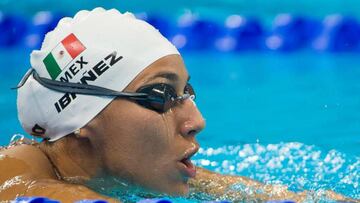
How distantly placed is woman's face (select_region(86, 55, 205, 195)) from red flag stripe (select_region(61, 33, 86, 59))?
0.19m

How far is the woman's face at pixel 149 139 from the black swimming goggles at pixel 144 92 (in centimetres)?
1

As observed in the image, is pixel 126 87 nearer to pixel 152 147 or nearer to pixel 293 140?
pixel 152 147

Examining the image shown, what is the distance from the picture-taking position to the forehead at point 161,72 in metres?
2.23

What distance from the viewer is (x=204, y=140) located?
4082 mm

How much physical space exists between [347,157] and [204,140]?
80 cm

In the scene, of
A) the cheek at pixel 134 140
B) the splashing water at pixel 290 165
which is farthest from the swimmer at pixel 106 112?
the splashing water at pixel 290 165

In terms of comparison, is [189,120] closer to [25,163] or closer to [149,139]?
[149,139]

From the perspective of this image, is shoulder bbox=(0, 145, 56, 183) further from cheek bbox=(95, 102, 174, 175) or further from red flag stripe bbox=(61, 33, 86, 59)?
red flag stripe bbox=(61, 33, 86, 59)

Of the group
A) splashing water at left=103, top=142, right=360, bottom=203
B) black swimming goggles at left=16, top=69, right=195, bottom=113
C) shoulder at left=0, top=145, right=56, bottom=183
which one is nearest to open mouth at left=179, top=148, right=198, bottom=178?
black swimming goggles at left=16, top=69, right=195, bottom=113

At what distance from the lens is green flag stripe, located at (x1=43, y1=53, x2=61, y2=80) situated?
2.28 metres

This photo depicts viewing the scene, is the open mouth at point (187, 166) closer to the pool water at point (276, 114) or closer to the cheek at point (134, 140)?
the cheek at point (134, 140)

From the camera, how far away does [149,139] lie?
2172 millimetres

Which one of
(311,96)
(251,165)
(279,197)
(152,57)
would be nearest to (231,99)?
(311,96)

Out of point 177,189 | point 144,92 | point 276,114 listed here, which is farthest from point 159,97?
point 276,114
